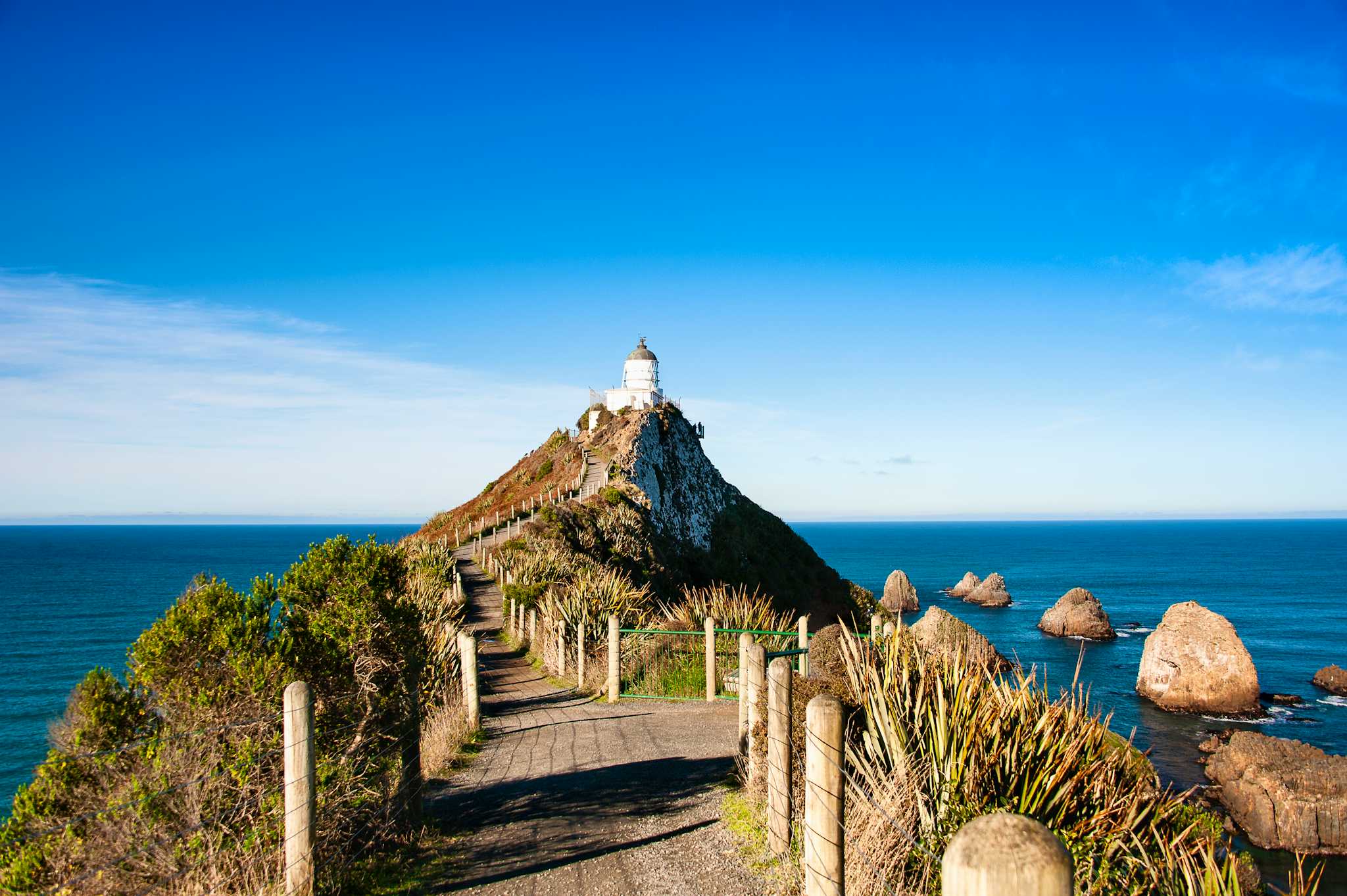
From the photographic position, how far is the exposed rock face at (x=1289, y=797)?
17328mm

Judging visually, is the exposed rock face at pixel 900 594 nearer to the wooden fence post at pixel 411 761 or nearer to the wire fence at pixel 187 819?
the wooden fence post at pixel 411 761

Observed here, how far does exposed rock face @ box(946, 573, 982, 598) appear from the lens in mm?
77062

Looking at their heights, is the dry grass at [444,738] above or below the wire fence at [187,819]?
below

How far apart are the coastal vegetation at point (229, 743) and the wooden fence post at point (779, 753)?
113 inches

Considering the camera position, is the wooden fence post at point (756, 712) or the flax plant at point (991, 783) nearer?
the flax plant at point (991, 783)

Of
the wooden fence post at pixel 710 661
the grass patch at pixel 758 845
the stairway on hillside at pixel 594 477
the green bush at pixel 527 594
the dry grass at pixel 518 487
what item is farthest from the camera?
the dry grass at pixel 518 487

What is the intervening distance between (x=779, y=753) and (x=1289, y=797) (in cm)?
1770

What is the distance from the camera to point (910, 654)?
6996mm

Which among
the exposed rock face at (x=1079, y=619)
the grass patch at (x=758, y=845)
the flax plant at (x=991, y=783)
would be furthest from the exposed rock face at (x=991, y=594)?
the flax plant at (x=991, y=783)

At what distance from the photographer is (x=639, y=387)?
6788 cm

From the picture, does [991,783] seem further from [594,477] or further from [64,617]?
[64,617]

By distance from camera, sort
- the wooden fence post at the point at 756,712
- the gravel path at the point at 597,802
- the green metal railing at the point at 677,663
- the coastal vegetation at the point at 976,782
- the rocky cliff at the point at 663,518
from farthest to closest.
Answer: the rocky cliff at the point at 663,518 < the green metal railing at the point at 677,663 < the wooden fence post at the point at 756,712 < the gravel path at the point at 597,802 < the coastal vegetation at the point at 976,782

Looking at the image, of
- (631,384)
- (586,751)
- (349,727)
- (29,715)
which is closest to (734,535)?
(631,384)

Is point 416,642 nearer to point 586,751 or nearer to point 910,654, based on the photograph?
point 586,751
